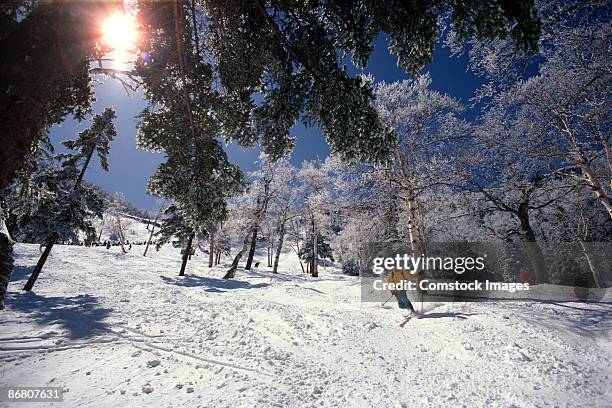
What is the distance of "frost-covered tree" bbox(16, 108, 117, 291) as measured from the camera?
1636 cm

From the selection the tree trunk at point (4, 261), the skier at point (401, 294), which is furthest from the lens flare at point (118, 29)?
the skier at point (401, 294)

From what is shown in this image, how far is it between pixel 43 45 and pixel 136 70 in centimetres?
256

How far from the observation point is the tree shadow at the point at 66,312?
7.20m

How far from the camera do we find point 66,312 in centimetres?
919

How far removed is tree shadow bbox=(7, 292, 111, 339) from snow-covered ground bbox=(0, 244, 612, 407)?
59mm

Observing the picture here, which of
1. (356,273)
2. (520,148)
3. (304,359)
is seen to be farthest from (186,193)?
(356,273)

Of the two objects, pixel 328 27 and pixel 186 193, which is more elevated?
pixel 328 27

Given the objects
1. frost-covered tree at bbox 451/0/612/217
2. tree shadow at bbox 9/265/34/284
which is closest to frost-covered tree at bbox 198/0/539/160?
frost-covered tree at bbox 451/0/612/217

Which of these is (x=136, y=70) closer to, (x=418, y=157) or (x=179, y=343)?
(x=179, y=343)

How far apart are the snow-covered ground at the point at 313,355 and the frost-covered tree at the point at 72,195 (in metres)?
→ 7.99

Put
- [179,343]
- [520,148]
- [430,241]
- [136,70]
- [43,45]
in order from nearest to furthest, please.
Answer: [43,45] < [136,70] < [179,343] < [520,148] < [430,241]

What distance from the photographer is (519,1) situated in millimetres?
3947

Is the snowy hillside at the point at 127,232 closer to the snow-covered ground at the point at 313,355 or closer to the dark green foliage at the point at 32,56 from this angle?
the snow-covered ground at the point at 313,355

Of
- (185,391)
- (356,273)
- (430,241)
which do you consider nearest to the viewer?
(185,391)
